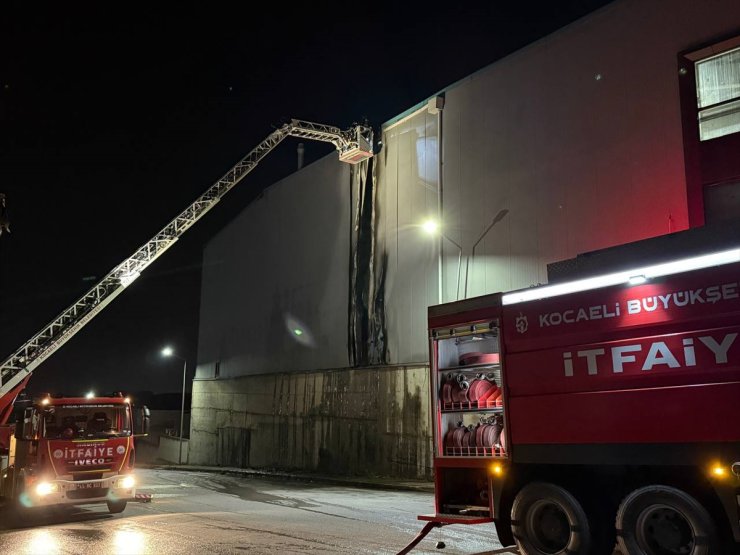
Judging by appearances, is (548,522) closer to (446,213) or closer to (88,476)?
(88,476)

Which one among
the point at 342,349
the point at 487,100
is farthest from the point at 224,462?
the point at 487,100

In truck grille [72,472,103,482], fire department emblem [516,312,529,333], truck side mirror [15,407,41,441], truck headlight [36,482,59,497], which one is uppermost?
fire department emblem [516,312,529,333]

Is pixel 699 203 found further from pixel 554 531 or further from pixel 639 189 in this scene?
pixel 554 531

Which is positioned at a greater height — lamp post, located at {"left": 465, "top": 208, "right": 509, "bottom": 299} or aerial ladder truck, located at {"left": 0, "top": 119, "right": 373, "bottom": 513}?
lamp post, located at {"left": 465, "top": 208, "right": 509, "bottom": 299}

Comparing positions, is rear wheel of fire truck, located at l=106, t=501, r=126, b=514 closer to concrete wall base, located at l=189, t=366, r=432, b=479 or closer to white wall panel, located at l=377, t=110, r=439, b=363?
concrete wall base, located at l=189, t=366, r=432, b=479

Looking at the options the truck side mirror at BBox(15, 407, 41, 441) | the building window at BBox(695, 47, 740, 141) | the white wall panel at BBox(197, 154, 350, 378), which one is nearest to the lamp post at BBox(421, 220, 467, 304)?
the white wall panel at BBox(197, 154, 350, 378)

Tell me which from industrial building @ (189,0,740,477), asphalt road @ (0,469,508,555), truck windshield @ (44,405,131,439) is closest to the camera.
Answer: asphalt road @ (0,469,508,555)

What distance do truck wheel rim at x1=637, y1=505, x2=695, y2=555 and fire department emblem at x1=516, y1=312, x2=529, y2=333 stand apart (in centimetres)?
238

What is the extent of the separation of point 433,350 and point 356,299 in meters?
18.7

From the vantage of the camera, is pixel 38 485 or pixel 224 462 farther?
pixel 224 462

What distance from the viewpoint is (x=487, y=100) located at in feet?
75.2

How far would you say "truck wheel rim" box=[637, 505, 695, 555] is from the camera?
643 cm

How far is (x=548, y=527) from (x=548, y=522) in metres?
0.05

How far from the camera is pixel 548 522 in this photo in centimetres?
768
